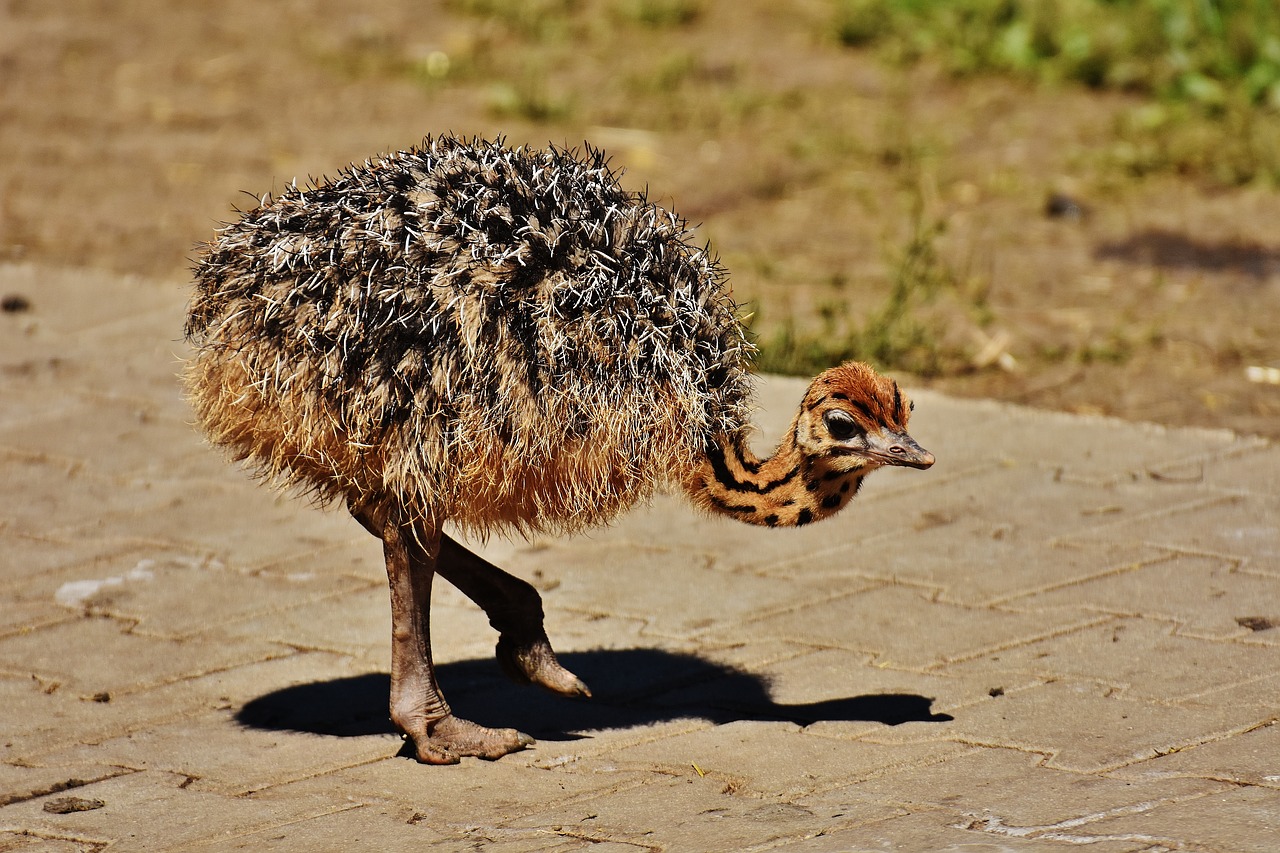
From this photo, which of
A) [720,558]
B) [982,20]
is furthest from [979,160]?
[720,558]

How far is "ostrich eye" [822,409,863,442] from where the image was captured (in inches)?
169

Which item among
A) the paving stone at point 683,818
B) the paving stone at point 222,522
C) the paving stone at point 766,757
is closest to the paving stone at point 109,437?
the paving stone at point 222,522

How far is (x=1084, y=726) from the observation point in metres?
4.39

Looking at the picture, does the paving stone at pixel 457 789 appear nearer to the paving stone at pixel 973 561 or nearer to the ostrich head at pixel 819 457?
the ostrich head at pixel 819 457

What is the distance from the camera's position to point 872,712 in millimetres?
4621

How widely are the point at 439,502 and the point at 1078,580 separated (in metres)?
2.38

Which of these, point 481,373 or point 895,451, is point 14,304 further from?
point 895,451

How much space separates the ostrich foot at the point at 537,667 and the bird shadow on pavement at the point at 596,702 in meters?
0.14

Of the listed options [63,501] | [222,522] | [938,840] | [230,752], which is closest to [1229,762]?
[938,840]

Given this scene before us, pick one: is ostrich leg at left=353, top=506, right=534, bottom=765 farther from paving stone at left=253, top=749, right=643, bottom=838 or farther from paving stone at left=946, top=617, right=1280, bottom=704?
paving stone at left=946, top=617, right=1280, bottom=704

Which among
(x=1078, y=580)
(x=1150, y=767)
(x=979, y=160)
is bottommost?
(x=1150, y=767)

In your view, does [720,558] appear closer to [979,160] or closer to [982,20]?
[979,160]

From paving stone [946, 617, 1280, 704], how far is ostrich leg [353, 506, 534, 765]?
147 centimetres

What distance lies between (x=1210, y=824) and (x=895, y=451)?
1.24m
